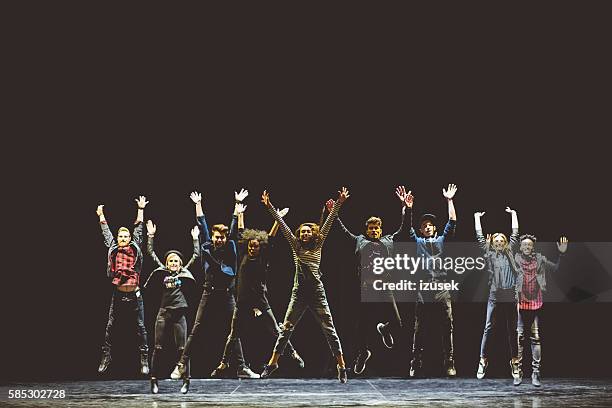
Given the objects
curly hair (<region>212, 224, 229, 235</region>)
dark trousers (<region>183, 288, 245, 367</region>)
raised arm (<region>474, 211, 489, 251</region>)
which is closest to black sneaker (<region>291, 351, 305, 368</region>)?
dark trousers (<region>183, 288, 245, 367</region>)

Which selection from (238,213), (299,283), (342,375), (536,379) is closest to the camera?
(536,379)

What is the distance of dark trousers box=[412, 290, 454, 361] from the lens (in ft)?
36.5

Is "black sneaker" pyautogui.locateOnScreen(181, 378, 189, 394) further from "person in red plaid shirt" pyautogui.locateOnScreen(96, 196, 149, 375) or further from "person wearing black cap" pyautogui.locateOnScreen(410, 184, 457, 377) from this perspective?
"person wearing black cap" pyautogui.locateOnScreen(410, 184, 457, 377)

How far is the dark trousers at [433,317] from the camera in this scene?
36.5 ft

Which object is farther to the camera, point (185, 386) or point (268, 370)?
point (268, 370)

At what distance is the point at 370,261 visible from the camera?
1117 cm

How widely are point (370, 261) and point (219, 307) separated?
1846 mm

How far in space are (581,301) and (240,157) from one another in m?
4.65

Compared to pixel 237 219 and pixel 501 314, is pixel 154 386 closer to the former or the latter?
pixel 237 219

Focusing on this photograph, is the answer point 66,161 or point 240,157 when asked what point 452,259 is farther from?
point 66,161

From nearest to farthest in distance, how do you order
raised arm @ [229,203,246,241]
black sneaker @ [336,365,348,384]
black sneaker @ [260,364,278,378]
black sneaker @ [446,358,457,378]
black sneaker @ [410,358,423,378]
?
black sneaker @ [336,365,348,384] → black sneaker @ [260,364,278,378] → raised arm @ [229,203,246,241] → black sneaker @ [446,358,457,378] → black sneaker @ [410,358,423,378]

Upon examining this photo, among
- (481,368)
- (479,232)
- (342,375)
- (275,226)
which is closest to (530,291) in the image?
(479,232)

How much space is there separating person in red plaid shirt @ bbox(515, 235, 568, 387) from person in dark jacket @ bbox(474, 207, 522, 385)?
7.9 inches

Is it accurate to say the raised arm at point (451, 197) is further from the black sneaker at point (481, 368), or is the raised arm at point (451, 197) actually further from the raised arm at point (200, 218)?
the raised arm at point (200, 218)
